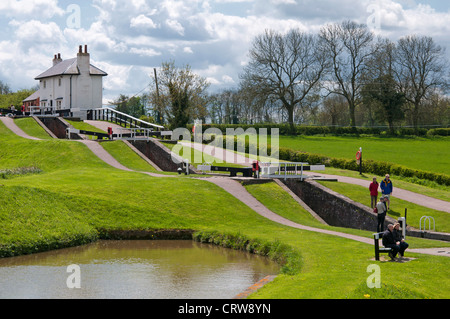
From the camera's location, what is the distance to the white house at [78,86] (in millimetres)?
58625

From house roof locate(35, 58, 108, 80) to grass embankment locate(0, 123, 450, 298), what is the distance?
24.1 m

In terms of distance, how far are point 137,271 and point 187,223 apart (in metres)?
7.64

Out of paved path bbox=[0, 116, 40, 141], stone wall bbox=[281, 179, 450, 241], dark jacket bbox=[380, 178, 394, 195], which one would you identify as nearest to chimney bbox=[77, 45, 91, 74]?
paved path bbox=[0, 116, 40, 141]

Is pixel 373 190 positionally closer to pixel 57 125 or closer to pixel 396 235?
pixel 396 235

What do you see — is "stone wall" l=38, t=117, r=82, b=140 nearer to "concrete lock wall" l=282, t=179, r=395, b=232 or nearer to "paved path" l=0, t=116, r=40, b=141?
"paved path" l=0, t=116, r=40, b=141

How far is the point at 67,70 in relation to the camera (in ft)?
193

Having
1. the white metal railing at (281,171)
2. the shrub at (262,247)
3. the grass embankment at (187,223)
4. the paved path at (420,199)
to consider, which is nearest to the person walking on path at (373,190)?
the paved path at (420,199)

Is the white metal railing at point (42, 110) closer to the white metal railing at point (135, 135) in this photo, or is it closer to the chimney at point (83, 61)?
the chimney at point (83, 61)

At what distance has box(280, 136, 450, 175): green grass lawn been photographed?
46.9 metres

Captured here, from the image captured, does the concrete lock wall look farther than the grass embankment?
Yes

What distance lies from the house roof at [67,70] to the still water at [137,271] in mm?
38217
